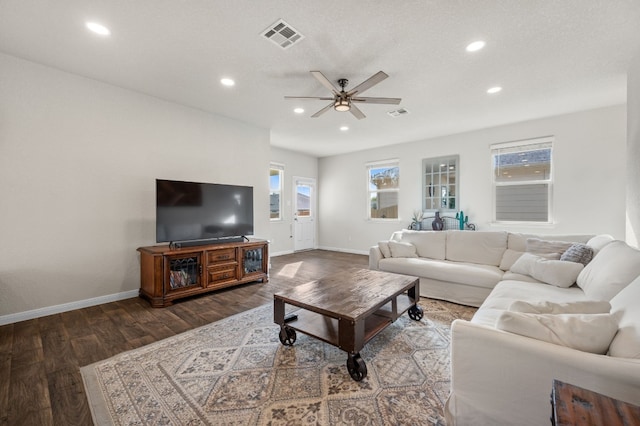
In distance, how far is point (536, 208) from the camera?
4773 mm

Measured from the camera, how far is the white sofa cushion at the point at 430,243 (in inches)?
151

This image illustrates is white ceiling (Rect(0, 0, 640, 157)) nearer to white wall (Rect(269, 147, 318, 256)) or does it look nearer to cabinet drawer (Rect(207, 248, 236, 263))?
cabinet drawer (Rect(207, 248, 236, 263))

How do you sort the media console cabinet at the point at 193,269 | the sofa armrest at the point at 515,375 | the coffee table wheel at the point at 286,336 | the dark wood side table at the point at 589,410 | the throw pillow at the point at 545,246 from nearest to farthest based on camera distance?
the dark wood side table at the point at 589,410
the sofa armrest at the point at 515,375
the coffee table wheel at the point at 286,336
the throw pillow at the point at 545,246
the media console cabinet at the point at 193,269

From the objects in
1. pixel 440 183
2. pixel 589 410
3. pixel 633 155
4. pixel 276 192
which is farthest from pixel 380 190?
pixel 589 410

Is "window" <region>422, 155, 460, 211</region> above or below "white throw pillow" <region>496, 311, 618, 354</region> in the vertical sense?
above

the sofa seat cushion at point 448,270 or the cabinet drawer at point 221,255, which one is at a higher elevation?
the cabinet drawer at point 221,255

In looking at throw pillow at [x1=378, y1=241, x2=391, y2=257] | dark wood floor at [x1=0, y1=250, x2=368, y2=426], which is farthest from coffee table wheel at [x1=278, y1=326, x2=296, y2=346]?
throw pillow at [x1=378, y1=241, x2=391, y2=257]

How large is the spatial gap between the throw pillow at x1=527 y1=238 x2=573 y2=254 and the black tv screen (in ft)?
12.5

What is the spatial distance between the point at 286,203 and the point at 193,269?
361 centimetres

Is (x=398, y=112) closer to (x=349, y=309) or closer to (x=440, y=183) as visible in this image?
(x=440, y=183)

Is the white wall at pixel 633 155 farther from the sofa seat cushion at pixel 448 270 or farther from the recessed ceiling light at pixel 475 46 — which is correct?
the recessed ceiling light at pixel 475 46

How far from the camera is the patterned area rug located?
150 centimetres

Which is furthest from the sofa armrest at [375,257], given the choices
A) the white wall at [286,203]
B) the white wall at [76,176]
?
the white wall at [286,203]

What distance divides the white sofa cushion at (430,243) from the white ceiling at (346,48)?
1961 millimetres
